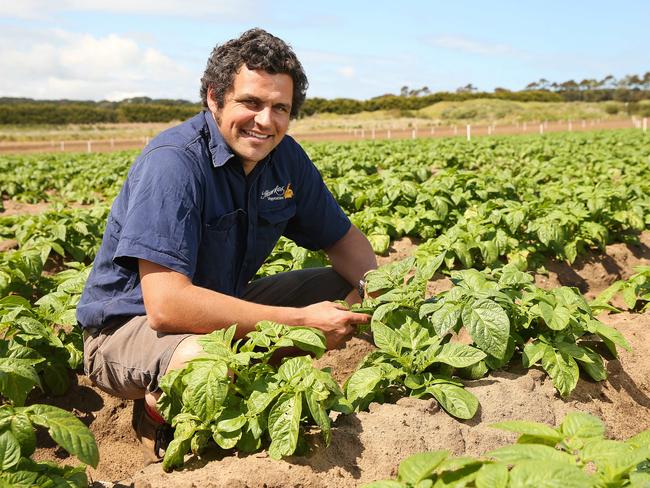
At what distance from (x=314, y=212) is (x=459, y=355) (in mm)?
1309

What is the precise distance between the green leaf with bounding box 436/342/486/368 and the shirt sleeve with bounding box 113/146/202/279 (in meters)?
1.04

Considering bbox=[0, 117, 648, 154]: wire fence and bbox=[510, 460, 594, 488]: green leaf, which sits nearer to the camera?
bbox=[510, 460, 594, 488]: green leaf

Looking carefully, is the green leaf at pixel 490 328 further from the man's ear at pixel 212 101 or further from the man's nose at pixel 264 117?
the man's ear at pixel 212 101

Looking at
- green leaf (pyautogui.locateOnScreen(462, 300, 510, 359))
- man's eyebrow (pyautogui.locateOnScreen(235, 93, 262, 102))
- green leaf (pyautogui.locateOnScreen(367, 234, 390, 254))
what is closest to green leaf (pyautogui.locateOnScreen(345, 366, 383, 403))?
green leaf (pyautogui.locateOnScreen(462, 300, 510, 359))

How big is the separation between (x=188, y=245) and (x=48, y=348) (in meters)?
1.26

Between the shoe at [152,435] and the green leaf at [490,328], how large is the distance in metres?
1.31

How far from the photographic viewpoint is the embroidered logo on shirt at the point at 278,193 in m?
3.13

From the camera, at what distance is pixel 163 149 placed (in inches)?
106

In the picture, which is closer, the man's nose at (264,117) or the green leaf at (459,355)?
the green leaf at (459,355)

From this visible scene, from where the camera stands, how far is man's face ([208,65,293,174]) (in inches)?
111

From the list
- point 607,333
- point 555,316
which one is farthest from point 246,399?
point 607,333

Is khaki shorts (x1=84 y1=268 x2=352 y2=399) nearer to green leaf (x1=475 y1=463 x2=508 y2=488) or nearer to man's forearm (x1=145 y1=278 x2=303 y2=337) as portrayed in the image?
man's forearm (x1=145 y1=278 x2=303 y2=337)

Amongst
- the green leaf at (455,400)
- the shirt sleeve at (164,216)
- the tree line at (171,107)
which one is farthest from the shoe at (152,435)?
the tree line at (171,107)

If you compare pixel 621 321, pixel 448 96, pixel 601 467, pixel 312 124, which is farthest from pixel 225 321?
pixel 448 96
